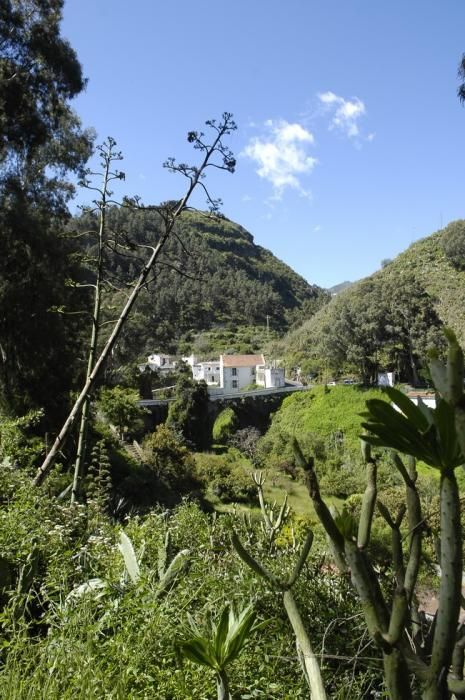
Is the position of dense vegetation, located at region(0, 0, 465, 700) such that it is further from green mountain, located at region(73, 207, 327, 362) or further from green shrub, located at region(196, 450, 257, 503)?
green mountain, located at region(73, 207, 327, 362)

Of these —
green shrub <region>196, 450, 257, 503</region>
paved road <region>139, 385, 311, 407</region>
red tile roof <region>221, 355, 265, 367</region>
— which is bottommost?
green shrub <region>196, 450, 257, 503</region>

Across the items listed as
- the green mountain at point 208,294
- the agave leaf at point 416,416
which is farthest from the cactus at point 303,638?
the green mountain at point 208,294

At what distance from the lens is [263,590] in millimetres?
1996

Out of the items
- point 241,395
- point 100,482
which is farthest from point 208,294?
point 100,482

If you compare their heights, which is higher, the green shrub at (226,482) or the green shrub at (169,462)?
the green shrub at (169,462)

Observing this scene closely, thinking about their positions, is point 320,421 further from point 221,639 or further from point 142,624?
point 221,639

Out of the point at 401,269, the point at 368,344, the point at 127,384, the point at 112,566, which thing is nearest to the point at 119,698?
the point at 112,566

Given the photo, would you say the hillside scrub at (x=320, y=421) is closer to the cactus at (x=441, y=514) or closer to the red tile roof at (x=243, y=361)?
the red tile roof at (x=243, y=361)

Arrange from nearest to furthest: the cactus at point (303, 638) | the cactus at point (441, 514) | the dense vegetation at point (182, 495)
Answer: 1. the cactus at point (441, 514)
2. the dense vegetation at point (182, 495)
3. the cactus at point (303, 638)

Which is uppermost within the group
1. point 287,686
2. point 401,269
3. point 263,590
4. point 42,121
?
point 401,269

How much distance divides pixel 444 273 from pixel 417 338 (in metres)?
16.5

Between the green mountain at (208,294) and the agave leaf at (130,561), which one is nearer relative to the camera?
the agave leaf at (130,561)

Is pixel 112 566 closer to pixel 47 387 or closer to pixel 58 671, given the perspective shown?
pixel 58 671

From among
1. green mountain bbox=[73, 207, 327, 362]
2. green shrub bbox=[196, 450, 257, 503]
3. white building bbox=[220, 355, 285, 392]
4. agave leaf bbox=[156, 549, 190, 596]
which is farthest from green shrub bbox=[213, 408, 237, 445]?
agave leaf bbox=[156, 549, 190, 596]
